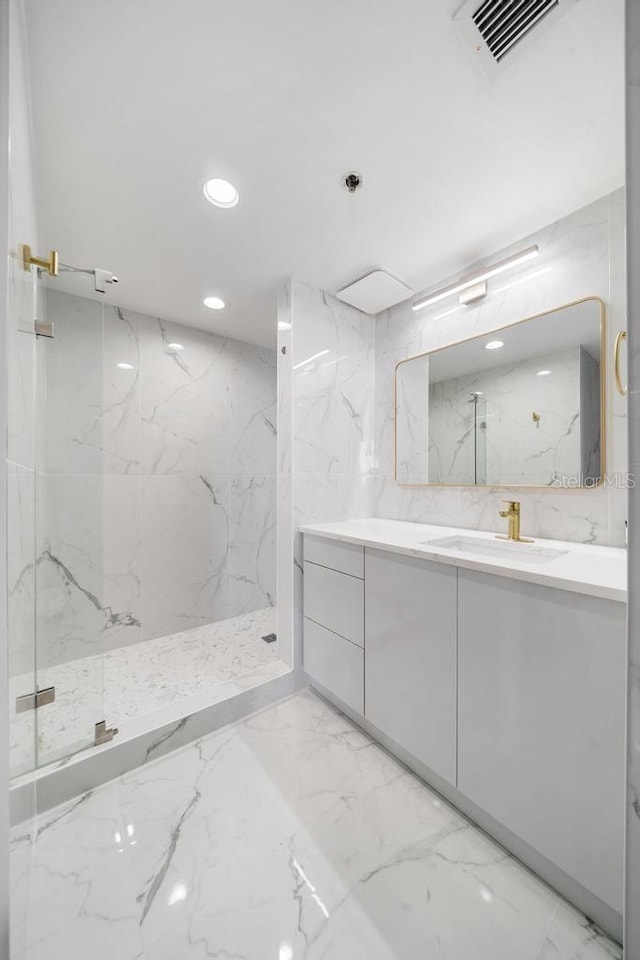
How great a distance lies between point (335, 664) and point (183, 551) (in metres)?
1.49

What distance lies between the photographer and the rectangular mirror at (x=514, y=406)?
4.61 ft

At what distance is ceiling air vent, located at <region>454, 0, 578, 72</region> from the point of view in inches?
32.1

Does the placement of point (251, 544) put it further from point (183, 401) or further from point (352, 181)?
point (352, 181)

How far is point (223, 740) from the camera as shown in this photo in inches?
61.7

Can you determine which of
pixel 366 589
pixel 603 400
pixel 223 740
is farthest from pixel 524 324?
pixel 223 740

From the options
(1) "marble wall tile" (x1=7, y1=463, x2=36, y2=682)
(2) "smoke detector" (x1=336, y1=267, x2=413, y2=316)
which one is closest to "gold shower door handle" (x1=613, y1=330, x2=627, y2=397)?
(2) "smoke detector" (x1=336, y1=267, x2=413, y2=316)

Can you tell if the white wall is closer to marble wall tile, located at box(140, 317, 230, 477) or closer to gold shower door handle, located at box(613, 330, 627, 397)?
gold shower door handle, located at box(613, 330, 627, 397)

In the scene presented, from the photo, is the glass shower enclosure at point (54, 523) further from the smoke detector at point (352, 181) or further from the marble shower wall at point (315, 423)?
the smoke detector at point (352, 181)

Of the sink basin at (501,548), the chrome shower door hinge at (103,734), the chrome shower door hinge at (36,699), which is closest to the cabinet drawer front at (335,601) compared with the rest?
the sink basin at (501,548)

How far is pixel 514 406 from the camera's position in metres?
1.63

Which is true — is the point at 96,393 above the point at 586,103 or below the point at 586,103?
below

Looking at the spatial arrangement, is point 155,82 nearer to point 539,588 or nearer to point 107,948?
point 539,588

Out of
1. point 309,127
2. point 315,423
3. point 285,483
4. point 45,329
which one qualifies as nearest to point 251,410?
point 315,423

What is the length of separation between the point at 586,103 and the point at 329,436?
Answer: 61.0 inches
